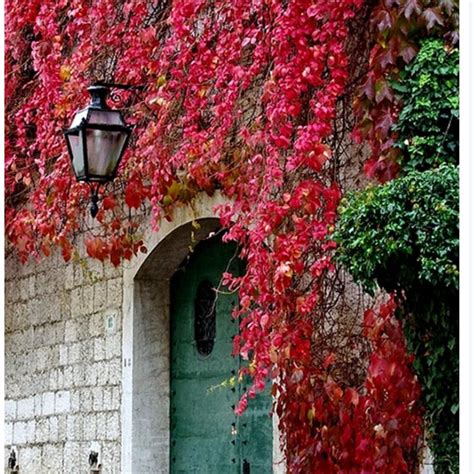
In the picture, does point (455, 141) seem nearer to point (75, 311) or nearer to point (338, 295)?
point (338, 295)

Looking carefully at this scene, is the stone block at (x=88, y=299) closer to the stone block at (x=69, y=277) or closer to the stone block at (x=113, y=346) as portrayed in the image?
the stone block at (x=69, y=277)

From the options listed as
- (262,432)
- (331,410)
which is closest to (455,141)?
(331,410)

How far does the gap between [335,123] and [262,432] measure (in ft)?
6.96

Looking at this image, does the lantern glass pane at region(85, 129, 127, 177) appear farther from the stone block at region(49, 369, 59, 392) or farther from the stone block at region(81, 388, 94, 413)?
the stone block at region(49, 369, 59, 392)

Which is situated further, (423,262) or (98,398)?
(98,398)

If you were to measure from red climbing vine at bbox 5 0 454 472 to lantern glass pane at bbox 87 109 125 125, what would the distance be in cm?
43

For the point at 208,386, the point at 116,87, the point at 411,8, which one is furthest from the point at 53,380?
the point at 411,8

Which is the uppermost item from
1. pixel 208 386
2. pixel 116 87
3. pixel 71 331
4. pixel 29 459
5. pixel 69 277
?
pixel 116 87

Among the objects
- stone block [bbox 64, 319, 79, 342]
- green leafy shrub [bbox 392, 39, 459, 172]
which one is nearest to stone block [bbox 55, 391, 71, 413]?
stone block [bbox 64, 319, 79, 342]

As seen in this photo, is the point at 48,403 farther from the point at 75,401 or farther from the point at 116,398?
the point at 116,398

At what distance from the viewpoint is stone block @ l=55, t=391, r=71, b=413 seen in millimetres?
10383

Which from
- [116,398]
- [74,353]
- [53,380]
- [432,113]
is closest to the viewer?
[432,113]

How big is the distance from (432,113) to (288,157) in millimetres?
1109

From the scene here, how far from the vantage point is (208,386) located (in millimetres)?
9266
